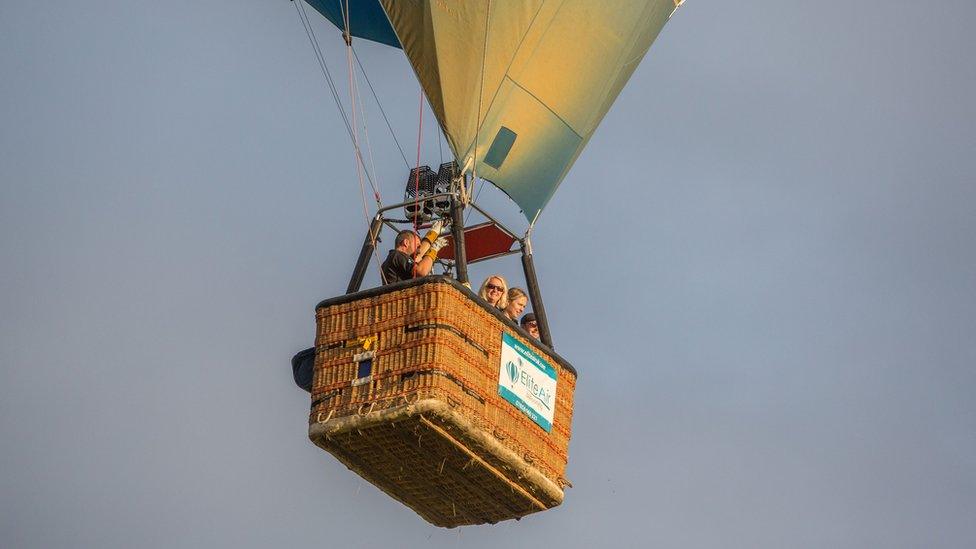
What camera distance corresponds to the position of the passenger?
13609mm

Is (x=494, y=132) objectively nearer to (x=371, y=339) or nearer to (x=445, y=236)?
(x=445, y=236)

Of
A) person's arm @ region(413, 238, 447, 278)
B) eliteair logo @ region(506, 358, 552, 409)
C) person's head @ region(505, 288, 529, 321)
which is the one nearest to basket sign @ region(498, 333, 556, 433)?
eliteair logo @ region(506, 358, 552, 409)

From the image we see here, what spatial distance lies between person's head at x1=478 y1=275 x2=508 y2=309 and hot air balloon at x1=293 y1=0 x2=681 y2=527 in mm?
186

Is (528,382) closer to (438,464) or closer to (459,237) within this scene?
(438,464)

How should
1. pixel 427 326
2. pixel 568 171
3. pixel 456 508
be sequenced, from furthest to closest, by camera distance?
pixel 568 171
pixel 456 508
pixel 427 326

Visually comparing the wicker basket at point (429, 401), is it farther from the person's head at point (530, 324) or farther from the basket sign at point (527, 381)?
the person's head at point (530, 324)

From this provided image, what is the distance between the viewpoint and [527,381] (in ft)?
45.0

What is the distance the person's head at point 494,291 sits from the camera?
1371 centimetres

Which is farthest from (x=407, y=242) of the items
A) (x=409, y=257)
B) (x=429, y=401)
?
(x=429, y=401)

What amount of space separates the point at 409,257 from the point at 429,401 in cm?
99

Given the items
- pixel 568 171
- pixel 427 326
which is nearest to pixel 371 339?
pixel 427 326

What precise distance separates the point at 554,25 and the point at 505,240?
1276mm

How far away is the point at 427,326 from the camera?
1316cm

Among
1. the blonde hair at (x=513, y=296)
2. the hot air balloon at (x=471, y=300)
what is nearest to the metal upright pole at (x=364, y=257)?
the hot air balloon at (x=471, y=300)
